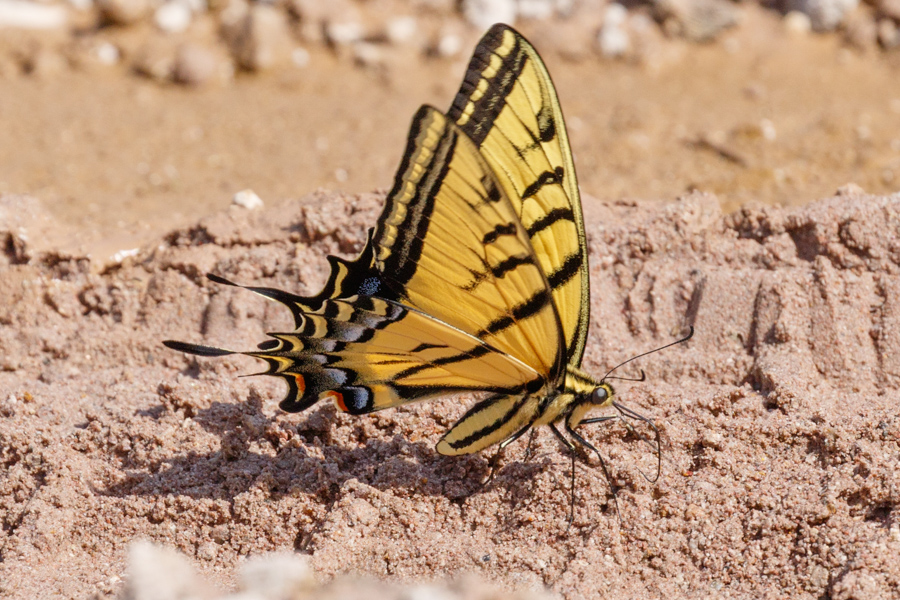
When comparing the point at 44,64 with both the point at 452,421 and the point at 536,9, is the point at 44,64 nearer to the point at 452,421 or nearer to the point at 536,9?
the point at 536,9

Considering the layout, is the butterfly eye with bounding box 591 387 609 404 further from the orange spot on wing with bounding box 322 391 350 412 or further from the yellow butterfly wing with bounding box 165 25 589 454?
the orange spot on wing with bounding box 322 391 350 412

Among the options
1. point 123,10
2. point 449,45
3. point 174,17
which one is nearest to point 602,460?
point 449,45

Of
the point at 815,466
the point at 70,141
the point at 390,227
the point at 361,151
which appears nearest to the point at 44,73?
the point at 70,141

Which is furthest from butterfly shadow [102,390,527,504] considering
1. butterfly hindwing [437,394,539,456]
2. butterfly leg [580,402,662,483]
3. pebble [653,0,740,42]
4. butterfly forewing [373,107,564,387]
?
pebble [653,0,740,42]

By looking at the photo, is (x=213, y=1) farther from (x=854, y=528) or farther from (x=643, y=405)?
(x=854, y=528)

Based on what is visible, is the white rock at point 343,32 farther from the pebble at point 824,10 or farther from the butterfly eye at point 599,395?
the butterfly eye at point 599,395

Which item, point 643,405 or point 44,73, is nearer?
point 643,405
